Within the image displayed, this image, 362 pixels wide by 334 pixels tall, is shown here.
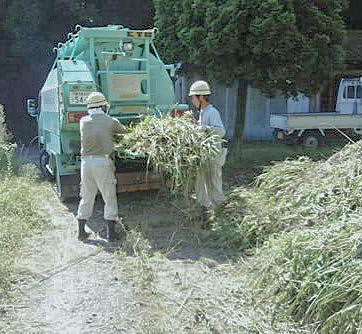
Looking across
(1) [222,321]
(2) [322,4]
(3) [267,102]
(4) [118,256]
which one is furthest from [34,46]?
(1) [222,321]

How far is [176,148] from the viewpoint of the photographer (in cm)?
627

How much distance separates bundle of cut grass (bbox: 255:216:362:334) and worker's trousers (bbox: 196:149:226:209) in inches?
76.6

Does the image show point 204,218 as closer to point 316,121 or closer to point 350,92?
point 316,121

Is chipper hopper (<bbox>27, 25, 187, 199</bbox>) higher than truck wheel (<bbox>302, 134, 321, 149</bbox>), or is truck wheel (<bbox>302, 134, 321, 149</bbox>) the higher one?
chipper hopper (<bbox>27, 25, 187, 199</bbox>)

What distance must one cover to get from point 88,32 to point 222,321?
5329 millimetres

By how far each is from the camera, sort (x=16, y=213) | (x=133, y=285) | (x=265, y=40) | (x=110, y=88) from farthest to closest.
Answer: (x=265, y=40), (x=110, y=88), (x=16, y=213), (x=133, y=285)

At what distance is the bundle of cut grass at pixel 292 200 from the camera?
17.0 ft

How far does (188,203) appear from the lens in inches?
276

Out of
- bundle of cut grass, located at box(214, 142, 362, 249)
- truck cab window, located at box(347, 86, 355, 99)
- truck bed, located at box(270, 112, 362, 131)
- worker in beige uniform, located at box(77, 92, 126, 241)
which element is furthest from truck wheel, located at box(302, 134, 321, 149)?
worker in beige uniform, located at box(77, 92, 126, 241)

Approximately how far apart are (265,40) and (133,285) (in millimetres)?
7128

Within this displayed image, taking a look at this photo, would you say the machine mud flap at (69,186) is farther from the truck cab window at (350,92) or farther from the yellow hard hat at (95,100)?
the truck cab window at (350,92)

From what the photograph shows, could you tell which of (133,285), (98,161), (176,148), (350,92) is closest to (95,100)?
(98,161)

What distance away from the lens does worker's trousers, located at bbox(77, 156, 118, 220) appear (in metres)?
6.40

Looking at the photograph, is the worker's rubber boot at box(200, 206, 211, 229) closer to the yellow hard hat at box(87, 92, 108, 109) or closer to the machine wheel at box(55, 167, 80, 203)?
the yellow hard hat at box(87, 92, 108, 109)
